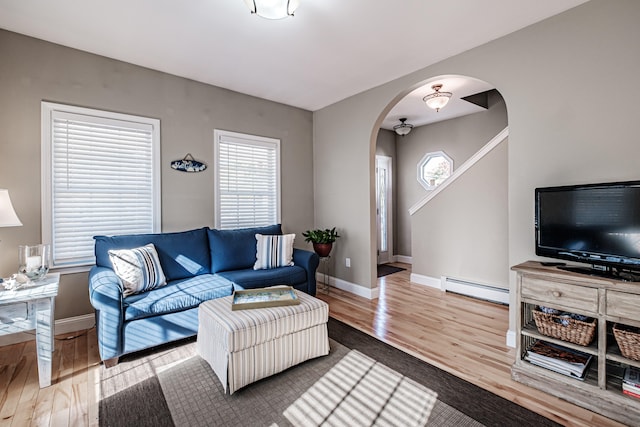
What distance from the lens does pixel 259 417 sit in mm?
1723

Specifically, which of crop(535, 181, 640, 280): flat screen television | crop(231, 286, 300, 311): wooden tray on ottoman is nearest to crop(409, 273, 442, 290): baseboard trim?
crop(535, 181, 640, 280): flat screen television

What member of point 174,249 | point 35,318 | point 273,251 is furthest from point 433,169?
point 35,318

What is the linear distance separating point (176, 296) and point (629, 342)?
3.12 m

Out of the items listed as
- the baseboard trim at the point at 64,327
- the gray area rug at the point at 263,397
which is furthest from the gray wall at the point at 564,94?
the baseboard trim at the point at 64,327

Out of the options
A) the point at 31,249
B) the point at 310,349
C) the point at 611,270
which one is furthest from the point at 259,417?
the point at 611,270

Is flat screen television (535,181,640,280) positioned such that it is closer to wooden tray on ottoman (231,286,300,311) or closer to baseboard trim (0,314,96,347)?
wooden tray on ottoman (231,286,300,311)

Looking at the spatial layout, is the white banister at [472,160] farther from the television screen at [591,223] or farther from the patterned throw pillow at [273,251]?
the patterned throw pillow at [273,251]

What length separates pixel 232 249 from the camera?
337cm

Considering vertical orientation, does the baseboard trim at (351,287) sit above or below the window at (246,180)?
below

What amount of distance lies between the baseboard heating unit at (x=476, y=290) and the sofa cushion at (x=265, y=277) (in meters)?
2.15

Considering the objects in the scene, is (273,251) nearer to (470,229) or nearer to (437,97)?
(470,229)

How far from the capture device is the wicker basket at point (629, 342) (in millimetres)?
1659

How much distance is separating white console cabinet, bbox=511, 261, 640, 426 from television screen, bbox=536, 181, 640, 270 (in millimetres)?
186

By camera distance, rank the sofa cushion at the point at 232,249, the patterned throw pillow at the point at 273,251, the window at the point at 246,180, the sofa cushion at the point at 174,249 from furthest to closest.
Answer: the window at the point at 246,180
the patterned throw pillow at the point at 273,251
the sofa cushion at the point at 232,249
the sofa cushion at the point at 174,249
